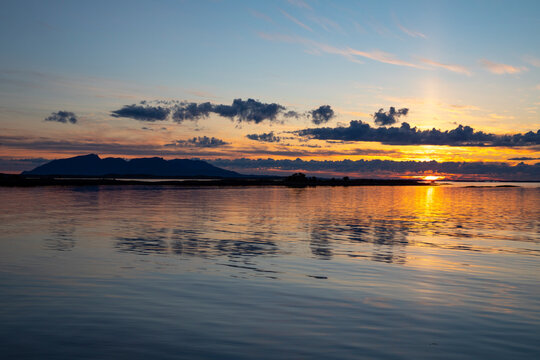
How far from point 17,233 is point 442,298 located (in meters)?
29.6

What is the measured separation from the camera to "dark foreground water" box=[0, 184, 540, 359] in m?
11.7

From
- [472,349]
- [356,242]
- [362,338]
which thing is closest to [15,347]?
[362,338]

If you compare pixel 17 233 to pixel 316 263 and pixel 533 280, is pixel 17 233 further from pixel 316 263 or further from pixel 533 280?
pixel 533 280

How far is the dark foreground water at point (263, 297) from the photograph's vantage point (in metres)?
11.7

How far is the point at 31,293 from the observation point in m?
16.5

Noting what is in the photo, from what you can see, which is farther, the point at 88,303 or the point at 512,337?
the point at 88,303

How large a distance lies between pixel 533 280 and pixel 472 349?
11.1 metres

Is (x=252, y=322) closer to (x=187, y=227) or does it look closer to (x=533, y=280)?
(x=533, y=280)

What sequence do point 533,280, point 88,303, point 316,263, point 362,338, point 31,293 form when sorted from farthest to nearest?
point 316,263 < point 533,280 < point 31,293 < point 88,303 < point 362,338

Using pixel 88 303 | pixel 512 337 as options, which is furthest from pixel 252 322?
pixel 512 337

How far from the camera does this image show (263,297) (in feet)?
54.7

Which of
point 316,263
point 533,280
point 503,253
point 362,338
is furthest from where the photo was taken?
point 503,253

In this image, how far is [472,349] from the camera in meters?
11.7

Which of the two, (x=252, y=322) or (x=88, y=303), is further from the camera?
(x=88, y=303)
